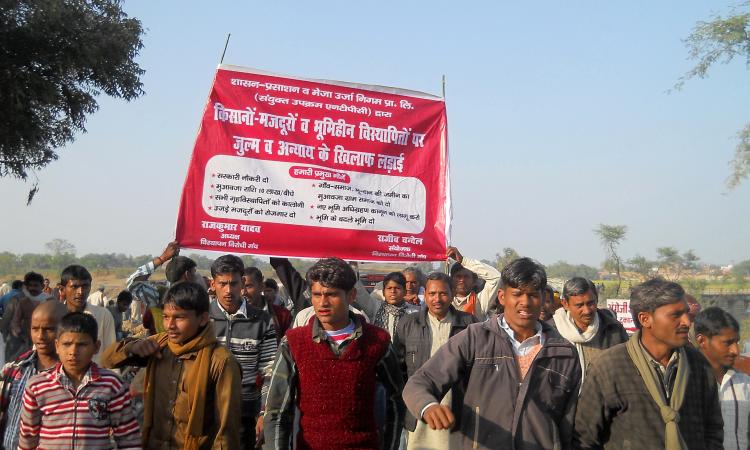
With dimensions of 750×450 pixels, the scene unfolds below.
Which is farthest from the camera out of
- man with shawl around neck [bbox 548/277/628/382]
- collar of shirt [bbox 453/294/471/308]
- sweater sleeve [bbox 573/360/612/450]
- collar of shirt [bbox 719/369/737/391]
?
collar of shirt [bbox 453/294/471/308]

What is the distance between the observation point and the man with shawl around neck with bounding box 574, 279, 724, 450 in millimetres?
3205

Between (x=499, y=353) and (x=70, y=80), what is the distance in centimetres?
1106

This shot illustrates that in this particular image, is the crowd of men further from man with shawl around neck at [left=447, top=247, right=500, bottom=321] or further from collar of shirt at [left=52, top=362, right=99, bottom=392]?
man with shawl around neck at [left=447, top=247, right=500, bottom=321]

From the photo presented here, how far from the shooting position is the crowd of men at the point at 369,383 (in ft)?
10.7

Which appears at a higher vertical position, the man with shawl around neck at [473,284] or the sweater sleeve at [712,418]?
the man with shawl around neck at [473,284]

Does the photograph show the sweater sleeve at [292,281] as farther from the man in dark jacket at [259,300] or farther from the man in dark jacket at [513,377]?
the man in dark jacket at [513,377]

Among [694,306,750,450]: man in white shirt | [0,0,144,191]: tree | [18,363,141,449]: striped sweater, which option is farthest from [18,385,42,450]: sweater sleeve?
[0,0,144,191]: tree

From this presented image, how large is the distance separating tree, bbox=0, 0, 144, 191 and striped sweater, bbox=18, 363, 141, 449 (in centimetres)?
890

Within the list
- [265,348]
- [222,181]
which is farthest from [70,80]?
[265,348]

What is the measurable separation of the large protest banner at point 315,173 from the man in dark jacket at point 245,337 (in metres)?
1.18

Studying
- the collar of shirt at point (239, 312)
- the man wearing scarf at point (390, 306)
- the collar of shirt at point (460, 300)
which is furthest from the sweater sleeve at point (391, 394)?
the collar of shirt at point (460, 300)

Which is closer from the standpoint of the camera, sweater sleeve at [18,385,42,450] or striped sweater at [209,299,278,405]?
sweater sleeve at [18,385,42,450]

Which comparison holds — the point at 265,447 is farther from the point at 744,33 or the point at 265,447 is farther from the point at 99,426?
the point at 744,33

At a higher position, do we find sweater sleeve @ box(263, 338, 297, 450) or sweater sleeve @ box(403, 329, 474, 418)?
sweater sleeve @ box(403, 329, 474, 418)
